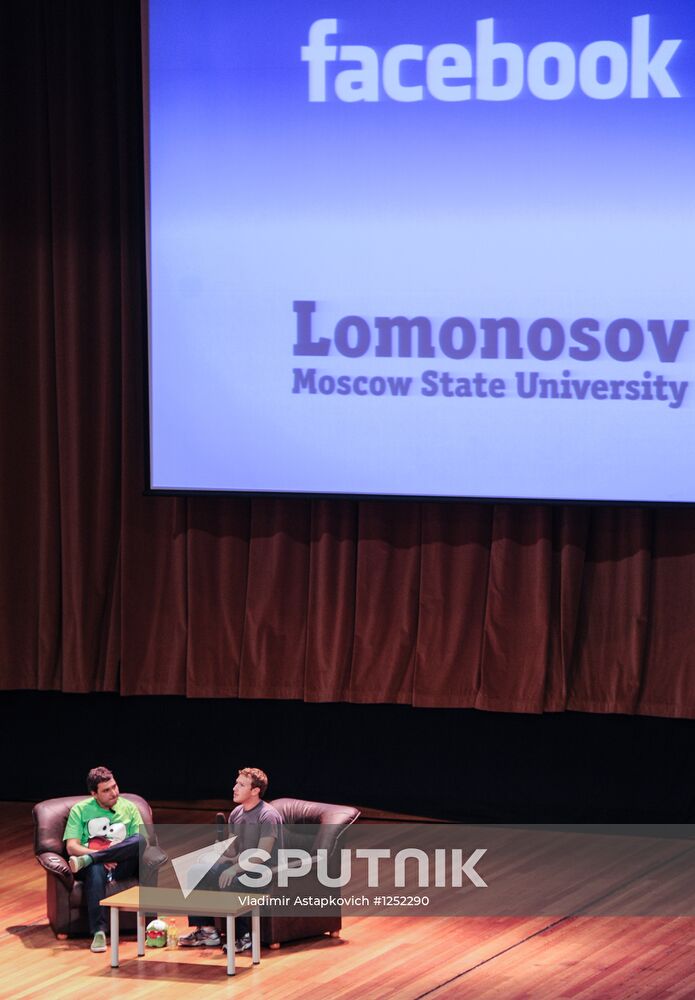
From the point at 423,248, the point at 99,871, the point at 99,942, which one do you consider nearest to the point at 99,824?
the point at 99,871

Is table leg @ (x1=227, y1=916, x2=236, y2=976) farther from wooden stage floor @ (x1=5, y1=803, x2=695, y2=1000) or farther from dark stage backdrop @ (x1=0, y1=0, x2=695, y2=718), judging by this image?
dark stage backdrop @ (x1=0, y1=0, x2=695, y2=718)

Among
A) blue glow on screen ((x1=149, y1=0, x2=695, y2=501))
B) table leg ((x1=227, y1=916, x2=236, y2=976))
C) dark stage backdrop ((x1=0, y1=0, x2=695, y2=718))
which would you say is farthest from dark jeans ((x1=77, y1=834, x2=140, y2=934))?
blue glow on screen ((x1=149, y1=0, x2=695, y2=501))

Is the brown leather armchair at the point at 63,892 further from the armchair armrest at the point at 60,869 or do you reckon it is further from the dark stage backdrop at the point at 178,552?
the dark stage backdrop at the point at 178,552

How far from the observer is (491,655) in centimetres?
708

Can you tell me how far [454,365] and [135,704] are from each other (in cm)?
219

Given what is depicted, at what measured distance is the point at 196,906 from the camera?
554cm

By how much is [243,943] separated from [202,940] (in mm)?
177

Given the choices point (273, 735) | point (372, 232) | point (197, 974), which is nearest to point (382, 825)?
point (273, 735)

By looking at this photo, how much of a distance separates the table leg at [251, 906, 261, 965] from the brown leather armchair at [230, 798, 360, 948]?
11 cm

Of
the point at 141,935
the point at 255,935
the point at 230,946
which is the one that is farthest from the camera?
the point at 141,935

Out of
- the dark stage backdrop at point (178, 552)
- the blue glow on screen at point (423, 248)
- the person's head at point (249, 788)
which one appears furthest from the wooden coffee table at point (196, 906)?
the blue glow on screen at point (423, 248)

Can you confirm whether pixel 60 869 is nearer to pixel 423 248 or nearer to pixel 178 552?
pixel 178 552

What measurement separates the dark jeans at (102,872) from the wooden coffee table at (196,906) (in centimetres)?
11

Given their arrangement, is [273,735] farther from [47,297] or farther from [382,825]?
[47,297]
